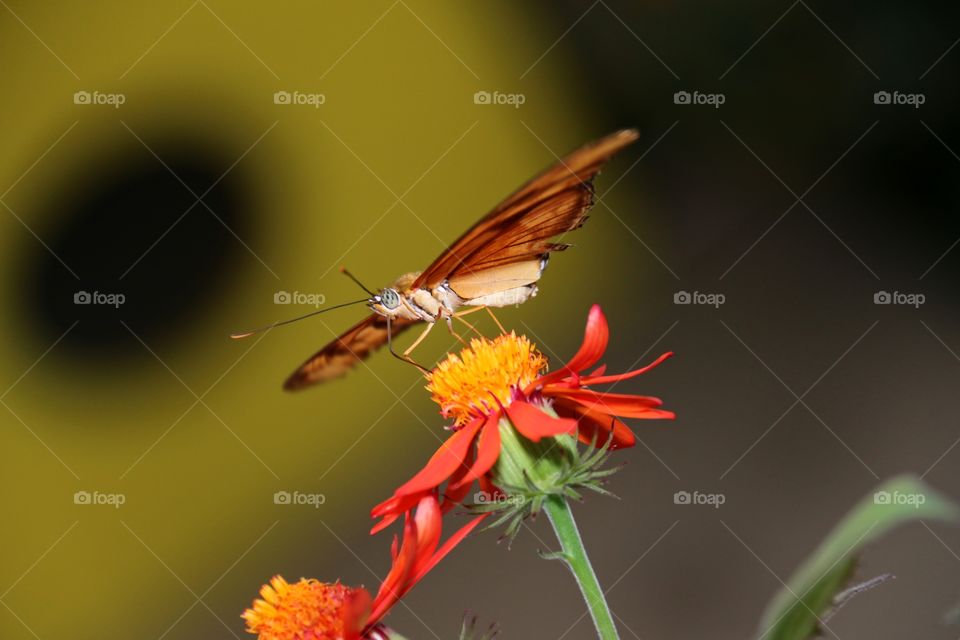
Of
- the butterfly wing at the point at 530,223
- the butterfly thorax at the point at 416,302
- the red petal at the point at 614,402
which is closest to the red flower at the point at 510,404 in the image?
the red petal at the point at 614,402

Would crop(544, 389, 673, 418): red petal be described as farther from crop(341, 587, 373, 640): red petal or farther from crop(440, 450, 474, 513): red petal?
crop(341, 587, 373, 640): red petal

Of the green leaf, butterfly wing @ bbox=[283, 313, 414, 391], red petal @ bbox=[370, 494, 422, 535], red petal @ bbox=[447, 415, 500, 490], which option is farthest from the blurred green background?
the green leaf

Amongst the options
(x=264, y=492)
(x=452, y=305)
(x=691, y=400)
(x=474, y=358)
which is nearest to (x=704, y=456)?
(x=691, y=400)

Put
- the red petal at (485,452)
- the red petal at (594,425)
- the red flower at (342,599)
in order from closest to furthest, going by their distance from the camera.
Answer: the red flower at (342,599), the red petal at (485,452), the red petal at (594,425)

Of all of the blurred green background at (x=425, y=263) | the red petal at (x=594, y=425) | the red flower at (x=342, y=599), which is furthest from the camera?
the blurred green background at (x=425, y=263)

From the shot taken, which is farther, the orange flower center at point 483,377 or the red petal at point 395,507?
the orange flower center at point 483,377

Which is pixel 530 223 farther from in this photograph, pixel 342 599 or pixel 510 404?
pixel 342 599

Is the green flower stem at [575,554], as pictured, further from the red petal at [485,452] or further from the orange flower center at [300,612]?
the orange flower center at [300,612]

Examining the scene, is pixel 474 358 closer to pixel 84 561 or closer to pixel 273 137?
pixel 273 137
